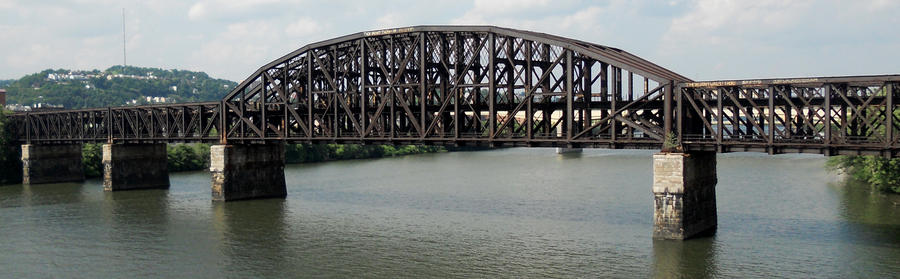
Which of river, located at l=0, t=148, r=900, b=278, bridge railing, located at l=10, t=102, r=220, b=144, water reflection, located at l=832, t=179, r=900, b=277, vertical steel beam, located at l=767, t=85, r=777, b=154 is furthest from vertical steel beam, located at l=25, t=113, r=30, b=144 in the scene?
water reflection, located at l=832, t=179, r=900, b=277

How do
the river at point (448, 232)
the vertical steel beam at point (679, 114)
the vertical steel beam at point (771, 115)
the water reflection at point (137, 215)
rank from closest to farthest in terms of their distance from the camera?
the river at point (448, 232)
the vertical steel beam at point (771, 115)
the vertical steel beam at point (679, 114)
the water reflection at point (137, 215)

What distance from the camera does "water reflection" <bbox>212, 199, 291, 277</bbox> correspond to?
152ft

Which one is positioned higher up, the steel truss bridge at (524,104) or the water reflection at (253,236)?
the steel truss bridge at (524,104)

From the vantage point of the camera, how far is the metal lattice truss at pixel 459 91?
54469 mm

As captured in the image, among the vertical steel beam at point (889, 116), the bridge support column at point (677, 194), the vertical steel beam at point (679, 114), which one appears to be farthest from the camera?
the vertical steel beam at point (679, 114)

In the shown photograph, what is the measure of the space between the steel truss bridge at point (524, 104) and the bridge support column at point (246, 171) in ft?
5.89

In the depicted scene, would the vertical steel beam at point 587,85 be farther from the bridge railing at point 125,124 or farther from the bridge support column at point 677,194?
the bridge railing at point 125,124

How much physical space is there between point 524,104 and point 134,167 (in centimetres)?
5566

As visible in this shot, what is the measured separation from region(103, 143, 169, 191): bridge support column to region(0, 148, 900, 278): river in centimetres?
253

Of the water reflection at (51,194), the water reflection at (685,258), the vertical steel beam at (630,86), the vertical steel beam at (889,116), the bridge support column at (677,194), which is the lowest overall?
the water reflection at (685,258)

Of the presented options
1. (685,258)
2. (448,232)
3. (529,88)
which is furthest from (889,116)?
(448,232)

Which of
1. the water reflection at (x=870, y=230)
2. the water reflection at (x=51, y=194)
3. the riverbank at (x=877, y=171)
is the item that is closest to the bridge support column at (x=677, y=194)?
the water reflection at (x=870, y=230)

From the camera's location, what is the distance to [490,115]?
194 feet

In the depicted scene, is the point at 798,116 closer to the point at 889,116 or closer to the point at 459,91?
the point at 889,116
